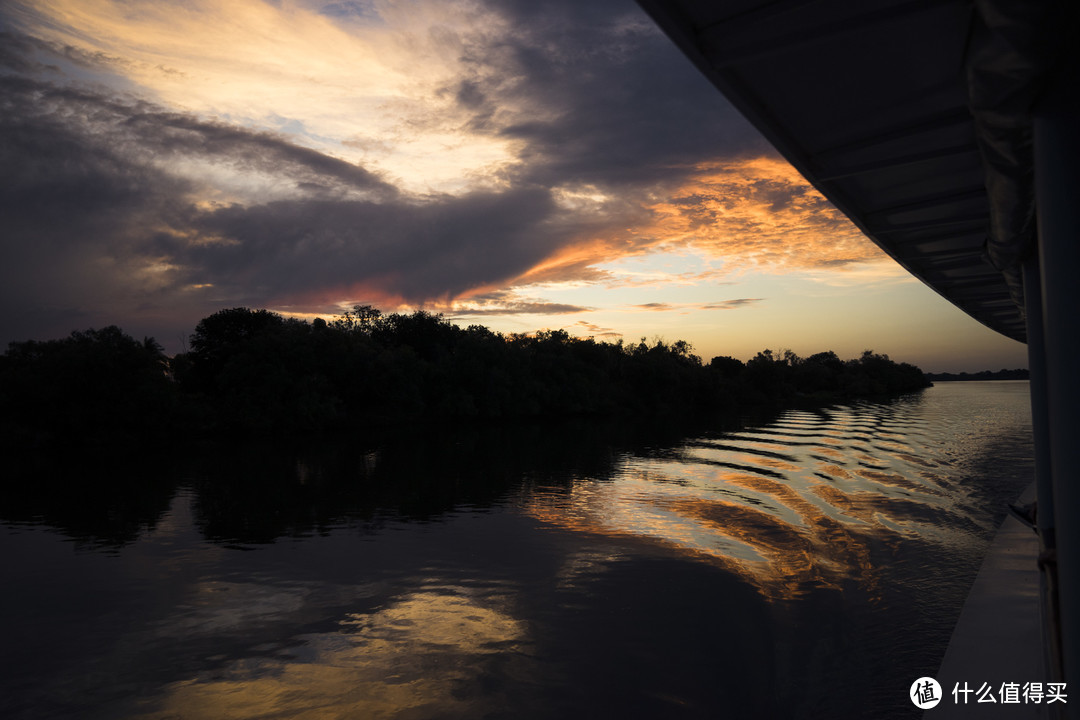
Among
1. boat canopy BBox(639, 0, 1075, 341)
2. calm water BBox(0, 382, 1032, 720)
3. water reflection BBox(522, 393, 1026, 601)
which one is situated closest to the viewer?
boat canopy BBox(639, 0, 1075, 341)

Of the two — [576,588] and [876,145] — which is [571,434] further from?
[876,145]

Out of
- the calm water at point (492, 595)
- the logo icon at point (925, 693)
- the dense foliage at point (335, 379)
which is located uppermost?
the dense foliage at point (335, 379)

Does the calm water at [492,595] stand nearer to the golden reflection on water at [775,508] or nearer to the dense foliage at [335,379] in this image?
the golden reflection on water at [775,508]

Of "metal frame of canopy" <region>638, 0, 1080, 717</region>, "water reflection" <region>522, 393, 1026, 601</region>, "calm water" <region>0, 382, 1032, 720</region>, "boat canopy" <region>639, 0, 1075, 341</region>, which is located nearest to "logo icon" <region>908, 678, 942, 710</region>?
"calm water" <region>0, 382, 1032, 720</region>

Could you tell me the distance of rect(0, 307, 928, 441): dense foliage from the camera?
3086cm

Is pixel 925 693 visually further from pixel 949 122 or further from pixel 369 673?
pixel 369 673

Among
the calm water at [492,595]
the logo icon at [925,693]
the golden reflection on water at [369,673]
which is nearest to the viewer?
the logo icon at [925,693]

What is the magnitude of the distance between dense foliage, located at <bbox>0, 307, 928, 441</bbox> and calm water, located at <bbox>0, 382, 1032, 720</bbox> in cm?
1548

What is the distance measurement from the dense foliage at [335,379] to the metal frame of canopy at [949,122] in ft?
116

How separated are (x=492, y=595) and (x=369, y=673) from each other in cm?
244

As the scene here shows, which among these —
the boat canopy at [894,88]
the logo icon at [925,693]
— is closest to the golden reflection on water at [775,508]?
the logo icon at [925,693]

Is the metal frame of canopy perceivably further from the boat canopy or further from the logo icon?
the logo icon

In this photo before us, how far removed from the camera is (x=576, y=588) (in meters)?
8.34

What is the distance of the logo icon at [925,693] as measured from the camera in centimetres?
475
